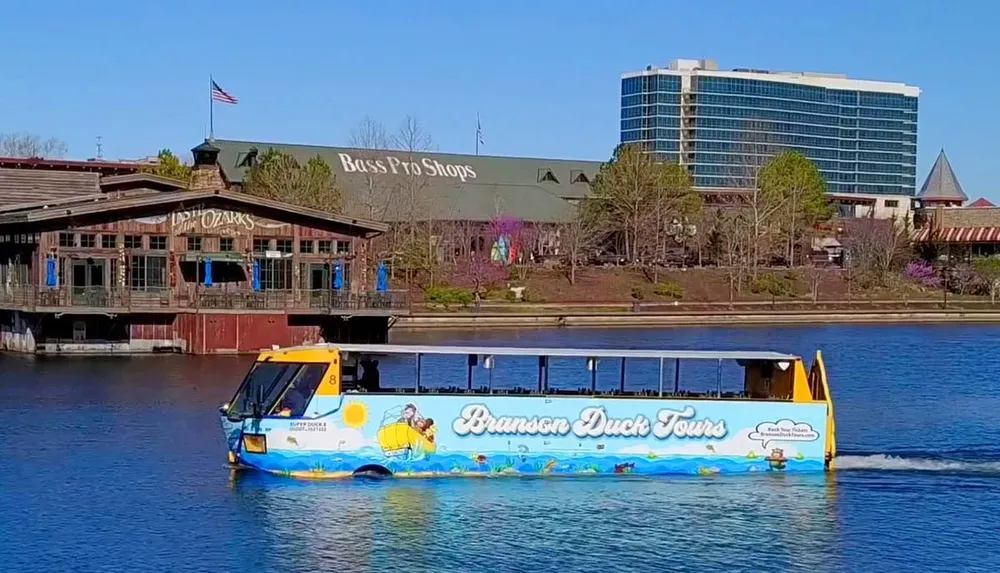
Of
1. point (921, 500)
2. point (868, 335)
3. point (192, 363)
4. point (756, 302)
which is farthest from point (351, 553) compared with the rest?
point (756, 302)

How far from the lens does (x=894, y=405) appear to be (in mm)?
45719

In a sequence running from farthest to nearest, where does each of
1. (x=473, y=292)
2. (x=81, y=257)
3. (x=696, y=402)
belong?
(x=473, y=292), (x=81, y=257), (x=696, y=402)

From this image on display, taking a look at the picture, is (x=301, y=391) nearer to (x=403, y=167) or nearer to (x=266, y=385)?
(x=266, y=385)

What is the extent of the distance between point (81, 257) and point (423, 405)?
3972 centimetres

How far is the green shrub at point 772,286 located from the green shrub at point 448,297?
27842 mm

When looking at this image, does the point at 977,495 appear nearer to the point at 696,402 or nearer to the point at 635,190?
the point at 696,402

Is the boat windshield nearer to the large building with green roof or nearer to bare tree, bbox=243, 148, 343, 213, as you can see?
bare tree, bbox=243, 148, 343, 213

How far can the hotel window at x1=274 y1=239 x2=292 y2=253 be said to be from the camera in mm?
67562

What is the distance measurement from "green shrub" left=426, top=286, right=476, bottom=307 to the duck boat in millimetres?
64109

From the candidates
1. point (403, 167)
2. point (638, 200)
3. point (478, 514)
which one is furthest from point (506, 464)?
point (403, 167)

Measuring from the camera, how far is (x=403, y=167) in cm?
13138

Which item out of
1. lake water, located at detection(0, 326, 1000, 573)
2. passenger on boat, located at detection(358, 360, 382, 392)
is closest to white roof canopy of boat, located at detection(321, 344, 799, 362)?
passenger on boat, located at detection(358, 360, 382, 392)

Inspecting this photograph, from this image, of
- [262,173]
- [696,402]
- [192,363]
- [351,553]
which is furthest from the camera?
[262,173]

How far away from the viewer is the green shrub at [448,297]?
94250 millimetres
